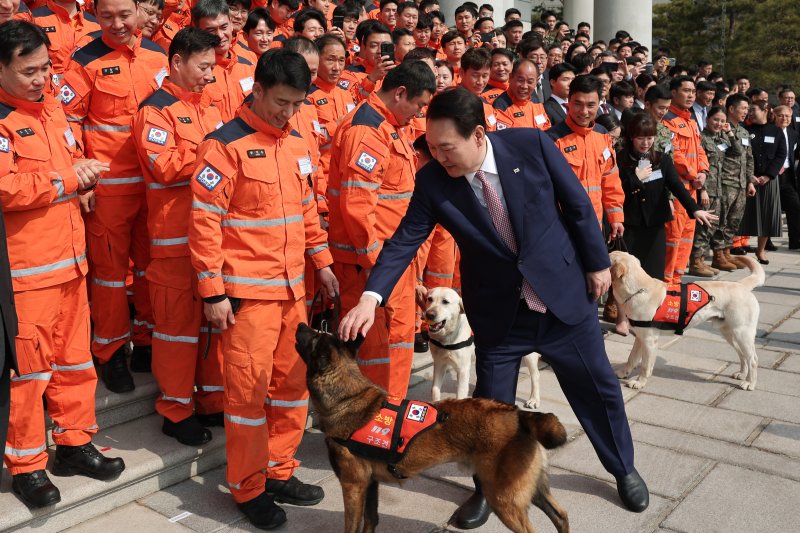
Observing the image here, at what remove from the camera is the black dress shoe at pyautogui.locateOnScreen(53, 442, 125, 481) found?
423 cm

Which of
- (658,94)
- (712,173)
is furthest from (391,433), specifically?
(712,173)

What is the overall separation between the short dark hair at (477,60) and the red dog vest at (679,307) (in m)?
3.12

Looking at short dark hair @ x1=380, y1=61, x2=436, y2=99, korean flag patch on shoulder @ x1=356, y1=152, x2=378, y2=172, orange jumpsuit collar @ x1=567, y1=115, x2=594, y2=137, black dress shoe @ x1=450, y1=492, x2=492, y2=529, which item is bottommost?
black dress shoe @ x1=450, y1=492, x2=492, y2=529

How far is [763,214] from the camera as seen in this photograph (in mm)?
11867

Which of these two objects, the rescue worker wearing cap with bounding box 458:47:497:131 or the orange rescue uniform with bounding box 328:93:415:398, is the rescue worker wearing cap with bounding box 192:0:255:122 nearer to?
the orange rescue uniform with bounding box 328:93:415:398

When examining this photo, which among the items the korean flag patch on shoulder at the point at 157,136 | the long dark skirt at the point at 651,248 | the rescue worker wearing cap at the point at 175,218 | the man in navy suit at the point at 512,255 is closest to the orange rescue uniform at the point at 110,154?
the rescue worker wearing cap at the point at 175,218

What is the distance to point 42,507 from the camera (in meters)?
3.97

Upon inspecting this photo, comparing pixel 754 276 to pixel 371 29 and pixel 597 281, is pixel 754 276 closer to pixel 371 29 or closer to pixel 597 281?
pixel 597 281

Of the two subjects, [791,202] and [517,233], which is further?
[791,202]

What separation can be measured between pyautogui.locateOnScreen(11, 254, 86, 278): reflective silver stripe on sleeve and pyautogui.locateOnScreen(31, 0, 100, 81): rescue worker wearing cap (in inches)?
92.7

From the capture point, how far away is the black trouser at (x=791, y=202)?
12516mm

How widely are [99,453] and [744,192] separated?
987cm

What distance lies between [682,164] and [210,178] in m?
7.19

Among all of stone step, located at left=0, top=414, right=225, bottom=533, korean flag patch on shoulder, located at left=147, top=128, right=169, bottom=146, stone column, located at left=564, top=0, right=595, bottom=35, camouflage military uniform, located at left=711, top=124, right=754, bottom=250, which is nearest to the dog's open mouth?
stone step, located at left=0, top=414, right=225, bottom=533
